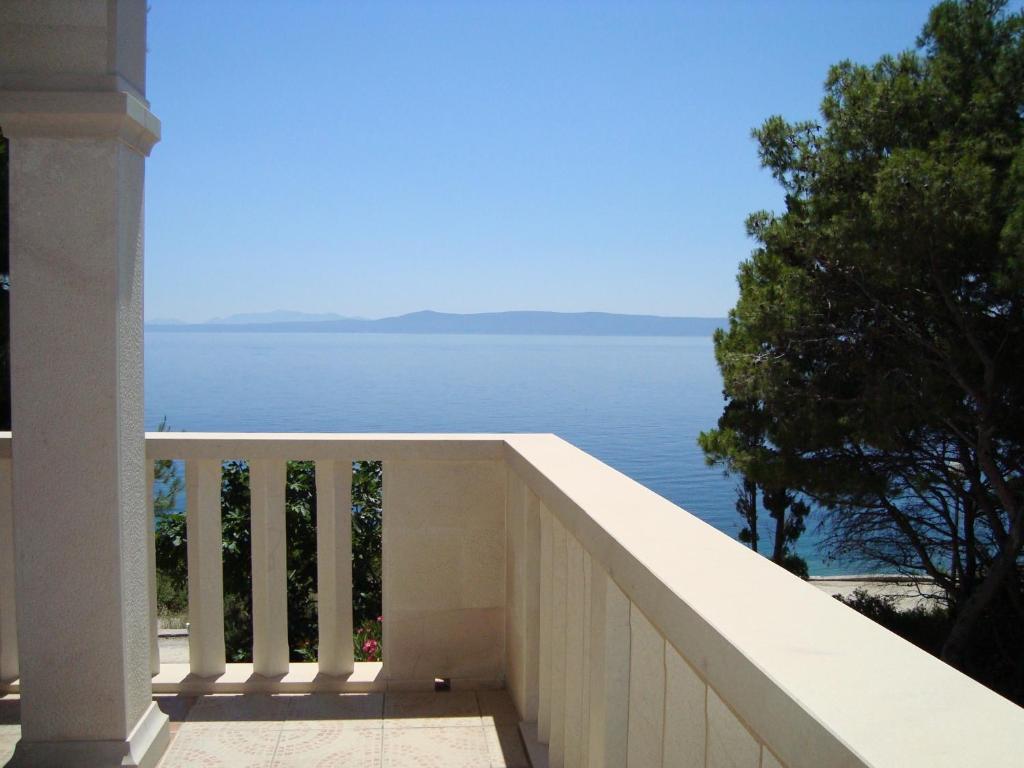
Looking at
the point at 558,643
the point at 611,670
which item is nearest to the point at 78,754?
the point at 558,643

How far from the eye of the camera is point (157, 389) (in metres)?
54.0

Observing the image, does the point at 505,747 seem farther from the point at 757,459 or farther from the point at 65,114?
the point at 757,459

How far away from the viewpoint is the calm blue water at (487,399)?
2584cm

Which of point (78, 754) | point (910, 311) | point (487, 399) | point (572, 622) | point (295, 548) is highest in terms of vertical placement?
point (910, 311)

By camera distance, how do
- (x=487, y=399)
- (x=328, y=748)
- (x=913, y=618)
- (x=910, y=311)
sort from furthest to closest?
(x=487, y=399) < (x=913, y=618) < (x=910, y=311) < (x=328, y=748)

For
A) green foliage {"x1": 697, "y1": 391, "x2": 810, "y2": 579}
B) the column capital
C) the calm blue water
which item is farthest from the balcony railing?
the calm blue water

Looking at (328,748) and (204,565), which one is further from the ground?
(204,565)

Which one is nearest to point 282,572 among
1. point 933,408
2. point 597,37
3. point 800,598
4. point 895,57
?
point 800,598

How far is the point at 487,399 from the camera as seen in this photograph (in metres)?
46.8

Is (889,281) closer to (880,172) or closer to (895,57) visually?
(880,172)

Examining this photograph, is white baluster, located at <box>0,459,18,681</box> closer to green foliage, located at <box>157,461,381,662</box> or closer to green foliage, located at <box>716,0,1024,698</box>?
green foliage, located at <box>157,461,381,662</box>

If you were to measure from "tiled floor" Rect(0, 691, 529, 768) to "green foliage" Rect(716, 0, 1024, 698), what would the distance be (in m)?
6.94

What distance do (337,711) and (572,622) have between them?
1.14m

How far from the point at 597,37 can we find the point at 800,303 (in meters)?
14.0
